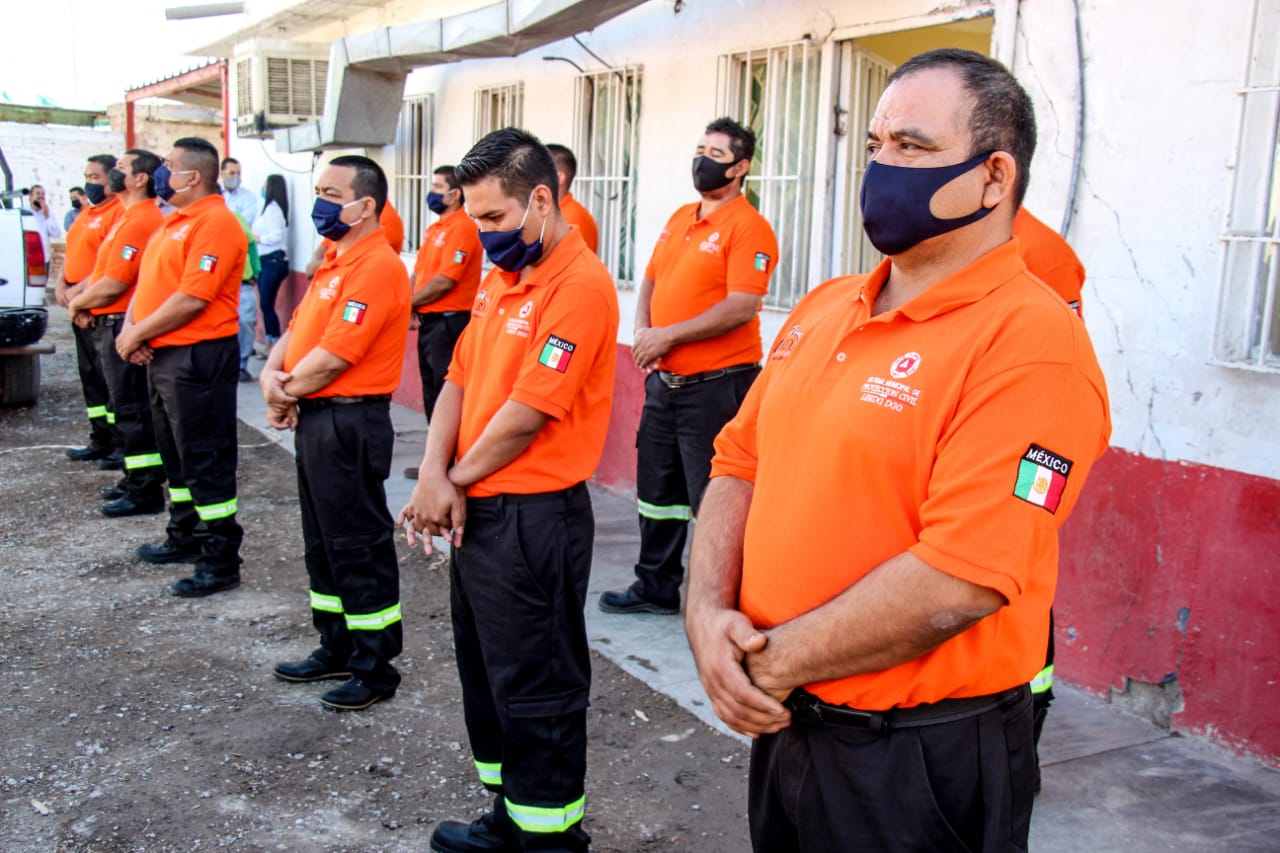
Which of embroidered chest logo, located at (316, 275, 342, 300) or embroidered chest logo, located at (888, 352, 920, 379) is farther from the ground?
embroidered chest logo, located at (888, 352, 920, 379)

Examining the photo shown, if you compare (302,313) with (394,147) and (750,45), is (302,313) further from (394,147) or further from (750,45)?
(394,147)

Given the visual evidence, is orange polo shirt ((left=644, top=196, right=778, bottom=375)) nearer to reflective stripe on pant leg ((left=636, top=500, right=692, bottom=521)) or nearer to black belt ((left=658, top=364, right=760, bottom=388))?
black belt ((left=658, top=364, right=760, bottom=388))

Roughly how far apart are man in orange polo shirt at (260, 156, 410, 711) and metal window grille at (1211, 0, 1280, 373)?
10.2 feet

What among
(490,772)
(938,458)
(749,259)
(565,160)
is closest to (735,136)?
(749,259)

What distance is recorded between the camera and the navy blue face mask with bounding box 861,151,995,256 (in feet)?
5.99

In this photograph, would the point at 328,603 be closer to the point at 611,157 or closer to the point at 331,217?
the point at 331,217

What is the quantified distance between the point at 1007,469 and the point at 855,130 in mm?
4769

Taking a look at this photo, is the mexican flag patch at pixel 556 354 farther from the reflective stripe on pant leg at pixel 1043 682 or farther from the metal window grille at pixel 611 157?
the metal window grille at pixel 611 157

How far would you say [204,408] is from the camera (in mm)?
5859

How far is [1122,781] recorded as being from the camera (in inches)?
156

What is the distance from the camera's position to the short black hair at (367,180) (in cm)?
467

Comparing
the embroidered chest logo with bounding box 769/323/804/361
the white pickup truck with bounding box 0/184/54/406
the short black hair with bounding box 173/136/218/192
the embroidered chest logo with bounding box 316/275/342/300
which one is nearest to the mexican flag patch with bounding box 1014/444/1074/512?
the embroidered chest logo with bounding box 769/323/804/361

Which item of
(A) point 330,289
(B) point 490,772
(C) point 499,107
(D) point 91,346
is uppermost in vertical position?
(C) point 499,107

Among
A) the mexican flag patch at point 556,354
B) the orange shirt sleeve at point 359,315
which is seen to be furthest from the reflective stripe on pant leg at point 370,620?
the mexican flag patch at point 556,354
